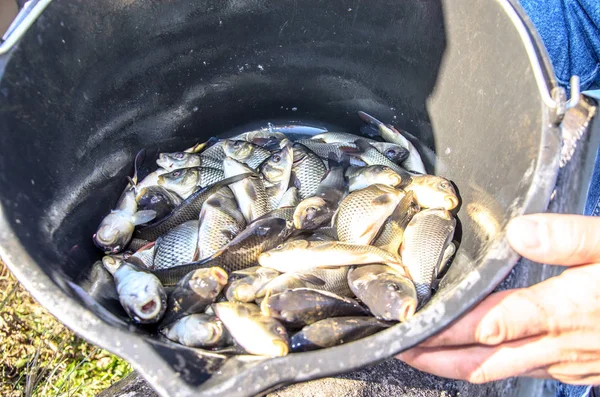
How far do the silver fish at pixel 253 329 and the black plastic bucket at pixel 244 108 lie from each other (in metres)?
0.15

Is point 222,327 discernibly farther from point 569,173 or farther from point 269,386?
point 569,173

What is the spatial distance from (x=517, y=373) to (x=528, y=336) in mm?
116

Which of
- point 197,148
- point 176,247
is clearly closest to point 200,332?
point 176,247

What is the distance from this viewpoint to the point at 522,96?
1325 mm

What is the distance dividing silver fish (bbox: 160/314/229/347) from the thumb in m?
0.80

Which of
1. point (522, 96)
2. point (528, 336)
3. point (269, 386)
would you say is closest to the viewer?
point (269, 386)

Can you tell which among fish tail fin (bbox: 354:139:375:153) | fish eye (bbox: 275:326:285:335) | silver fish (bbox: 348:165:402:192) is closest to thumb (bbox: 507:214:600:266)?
fish eye (bbox: 275:326:285:335)

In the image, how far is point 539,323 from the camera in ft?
3.83

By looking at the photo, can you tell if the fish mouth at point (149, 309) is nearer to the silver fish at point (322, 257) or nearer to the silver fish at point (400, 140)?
the silver fish at point (322, 257)

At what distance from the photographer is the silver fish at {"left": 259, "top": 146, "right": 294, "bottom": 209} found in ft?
6.64

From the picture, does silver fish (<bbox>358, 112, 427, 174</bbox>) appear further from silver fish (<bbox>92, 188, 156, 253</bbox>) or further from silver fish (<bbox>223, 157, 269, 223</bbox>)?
silver fish (<bbox>92, 188, 156, 253</bbox>)

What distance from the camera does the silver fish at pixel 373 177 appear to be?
1859 mm

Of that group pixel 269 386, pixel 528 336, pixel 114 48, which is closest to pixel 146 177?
pixel 114 48

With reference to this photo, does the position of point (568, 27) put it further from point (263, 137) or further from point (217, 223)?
point (217, 223)
